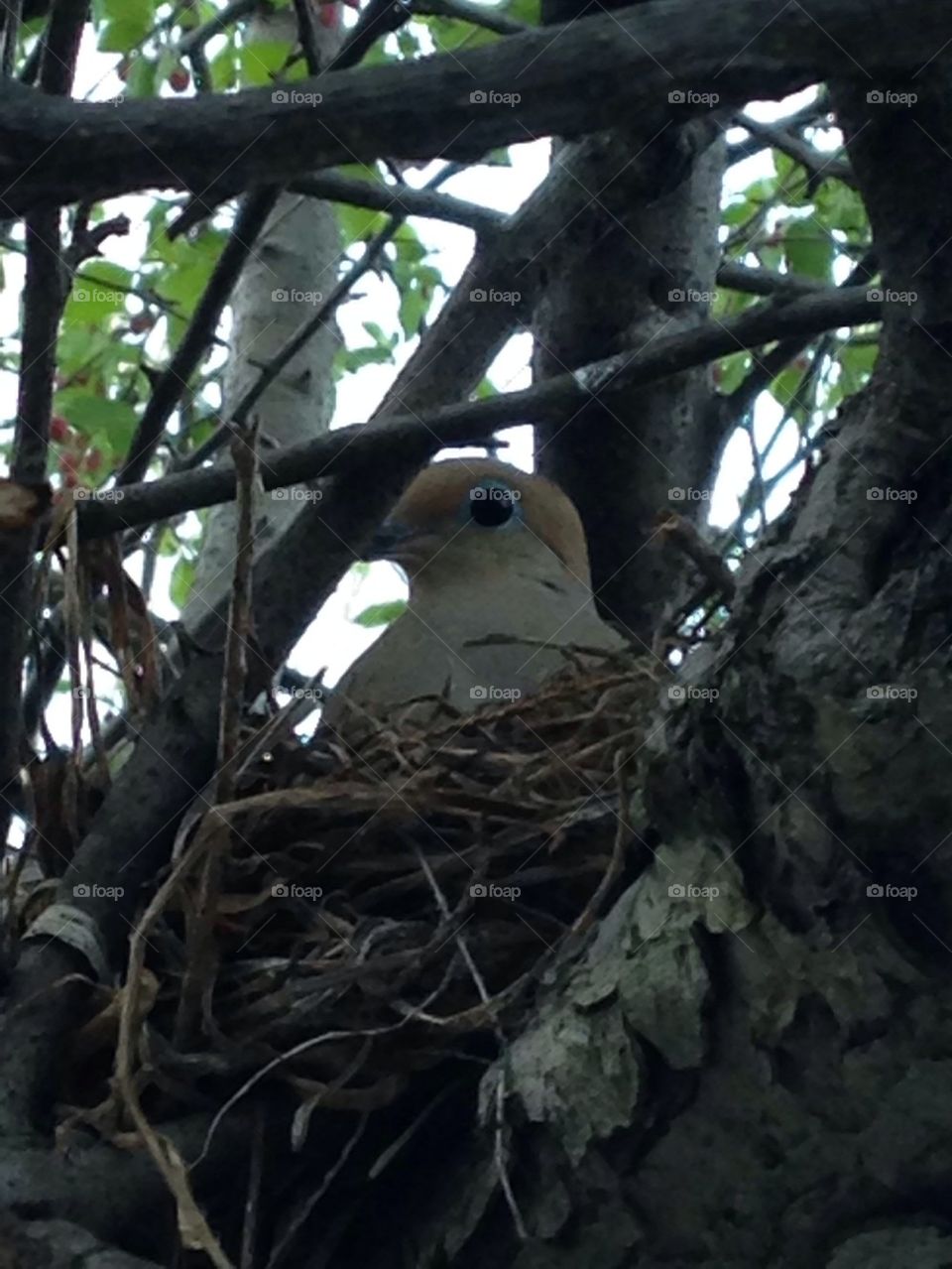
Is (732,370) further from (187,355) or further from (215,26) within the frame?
(187,355)

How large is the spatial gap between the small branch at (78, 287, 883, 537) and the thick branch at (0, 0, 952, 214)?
2.58 ft

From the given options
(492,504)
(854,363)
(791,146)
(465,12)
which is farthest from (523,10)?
(854,363)

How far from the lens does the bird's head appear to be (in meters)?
3.26

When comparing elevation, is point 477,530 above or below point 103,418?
below

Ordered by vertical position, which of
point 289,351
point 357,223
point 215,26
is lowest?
point 289,351

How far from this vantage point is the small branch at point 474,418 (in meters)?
2.17

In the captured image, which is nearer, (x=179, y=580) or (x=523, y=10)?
(x=523, y=10)

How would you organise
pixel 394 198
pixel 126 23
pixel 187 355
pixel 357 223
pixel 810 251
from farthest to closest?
pixel 357 223, pixel 810 251, pixel 126 23, pixel 394 198, pixel 187 355

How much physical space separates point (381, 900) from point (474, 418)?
1.80ft

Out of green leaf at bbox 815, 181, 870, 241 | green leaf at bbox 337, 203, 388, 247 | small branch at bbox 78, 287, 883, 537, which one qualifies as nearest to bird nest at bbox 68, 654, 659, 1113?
small branch at bbox 78, 287, 883, 537

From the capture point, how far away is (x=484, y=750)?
2.33m

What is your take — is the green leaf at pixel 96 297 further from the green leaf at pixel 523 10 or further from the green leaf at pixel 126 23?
the green leaf at pixel 523 10

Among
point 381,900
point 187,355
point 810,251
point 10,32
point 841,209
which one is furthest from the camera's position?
point 841,209

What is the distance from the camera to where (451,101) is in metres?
1.34
